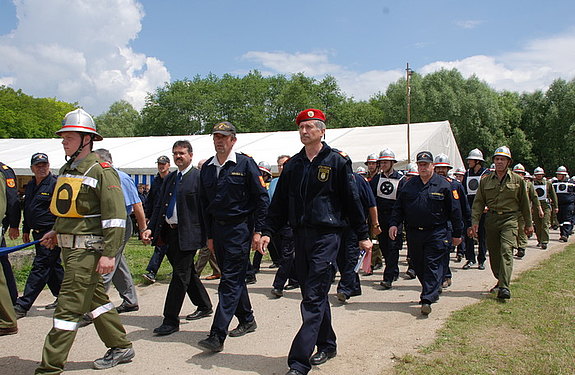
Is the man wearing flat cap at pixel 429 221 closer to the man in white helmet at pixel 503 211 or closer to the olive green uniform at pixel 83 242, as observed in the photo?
the man in white helmet at pixel 503 211

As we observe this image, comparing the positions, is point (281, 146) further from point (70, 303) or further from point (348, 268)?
point (70, 303)

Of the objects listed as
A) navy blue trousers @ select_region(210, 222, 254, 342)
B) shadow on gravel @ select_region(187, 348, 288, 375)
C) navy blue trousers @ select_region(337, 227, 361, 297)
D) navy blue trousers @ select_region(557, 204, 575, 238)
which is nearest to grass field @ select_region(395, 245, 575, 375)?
shadow on gravel @ select_region(187, 348, 288, 375)

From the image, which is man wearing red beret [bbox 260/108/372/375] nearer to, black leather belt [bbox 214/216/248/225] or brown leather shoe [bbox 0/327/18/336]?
black leather belt [bbox 214/216/248/225]

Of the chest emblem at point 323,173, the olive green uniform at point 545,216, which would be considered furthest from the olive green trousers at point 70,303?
the olive green uniform at point 545,216

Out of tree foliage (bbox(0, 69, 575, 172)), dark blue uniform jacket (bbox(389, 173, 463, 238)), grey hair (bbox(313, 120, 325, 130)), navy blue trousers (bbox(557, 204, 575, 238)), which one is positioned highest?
tree foliage (bbox(0, 69, 575, 172))

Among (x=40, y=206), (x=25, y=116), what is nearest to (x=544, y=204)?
(x=40, y=206)

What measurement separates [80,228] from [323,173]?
2.05 meters

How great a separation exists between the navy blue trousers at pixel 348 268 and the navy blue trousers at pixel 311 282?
2267 millimetres

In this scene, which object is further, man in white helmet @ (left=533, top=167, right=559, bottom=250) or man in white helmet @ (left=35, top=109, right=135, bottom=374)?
man in white helmet @ (left=533, top=167, right=559, bottom=250)

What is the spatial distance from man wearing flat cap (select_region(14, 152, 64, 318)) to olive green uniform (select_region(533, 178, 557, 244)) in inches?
418

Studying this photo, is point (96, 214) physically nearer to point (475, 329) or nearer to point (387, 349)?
point (387, 349)

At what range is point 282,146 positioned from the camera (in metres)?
22.4

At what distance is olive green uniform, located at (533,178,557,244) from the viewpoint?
12859mm

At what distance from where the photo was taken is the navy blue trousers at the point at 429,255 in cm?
623
